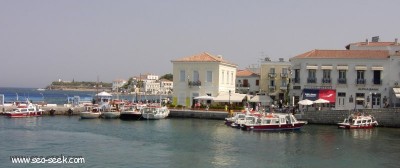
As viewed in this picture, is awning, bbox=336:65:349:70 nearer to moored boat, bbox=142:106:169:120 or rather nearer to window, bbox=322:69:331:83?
window, bbox=322:69:331:83

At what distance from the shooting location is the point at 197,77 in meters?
64.1

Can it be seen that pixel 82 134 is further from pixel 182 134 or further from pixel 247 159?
pixel 247 159

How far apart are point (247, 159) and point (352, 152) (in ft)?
26.7

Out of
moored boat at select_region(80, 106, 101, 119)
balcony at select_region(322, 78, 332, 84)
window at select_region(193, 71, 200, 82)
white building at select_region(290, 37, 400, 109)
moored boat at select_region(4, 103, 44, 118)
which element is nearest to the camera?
white building at select_region(290, 37, 400, 109)

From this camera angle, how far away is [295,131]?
46.4 meters

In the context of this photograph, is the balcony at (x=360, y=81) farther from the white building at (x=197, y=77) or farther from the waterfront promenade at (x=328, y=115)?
the white building at (x=197, y=77)

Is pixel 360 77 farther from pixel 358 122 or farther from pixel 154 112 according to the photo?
pixel 154 112

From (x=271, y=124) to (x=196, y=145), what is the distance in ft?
42.0

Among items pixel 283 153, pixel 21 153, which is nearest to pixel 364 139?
pixel 283 153

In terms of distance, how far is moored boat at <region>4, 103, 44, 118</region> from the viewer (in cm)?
5798

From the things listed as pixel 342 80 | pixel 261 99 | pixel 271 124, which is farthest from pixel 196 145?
pixel 342 80

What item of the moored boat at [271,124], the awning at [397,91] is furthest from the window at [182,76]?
the awning at [397,91]

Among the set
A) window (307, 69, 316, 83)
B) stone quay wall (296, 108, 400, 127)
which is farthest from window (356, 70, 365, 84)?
stone quay wall (296, 108, 400, 127)

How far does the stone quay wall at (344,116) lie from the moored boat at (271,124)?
6855 mm
